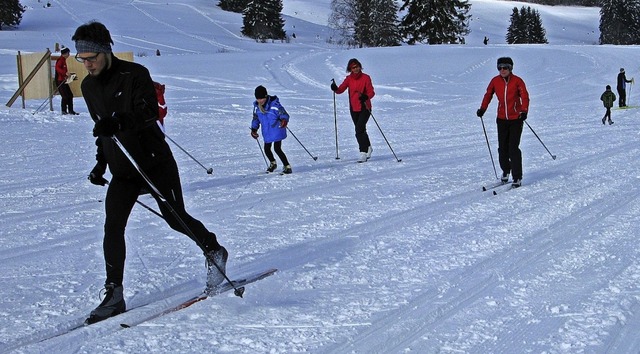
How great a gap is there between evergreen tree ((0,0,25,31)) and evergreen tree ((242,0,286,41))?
62.4ft

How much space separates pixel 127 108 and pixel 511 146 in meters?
6.04

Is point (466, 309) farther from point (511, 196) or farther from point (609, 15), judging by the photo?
point (609, 15)

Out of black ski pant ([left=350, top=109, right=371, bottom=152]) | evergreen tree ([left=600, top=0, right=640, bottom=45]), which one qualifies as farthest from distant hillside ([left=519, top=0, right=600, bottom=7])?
black ski pant ([left=350, top=109, right=371, bottom=152])

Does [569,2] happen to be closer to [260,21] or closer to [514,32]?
[514,32]

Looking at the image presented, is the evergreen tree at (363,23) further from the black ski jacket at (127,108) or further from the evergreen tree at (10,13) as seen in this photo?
the black ski jacket at (127,108)

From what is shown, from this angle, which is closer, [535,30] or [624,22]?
[624,22]

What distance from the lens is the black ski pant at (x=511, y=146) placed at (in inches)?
350

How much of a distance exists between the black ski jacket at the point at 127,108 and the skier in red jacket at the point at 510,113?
5.47m

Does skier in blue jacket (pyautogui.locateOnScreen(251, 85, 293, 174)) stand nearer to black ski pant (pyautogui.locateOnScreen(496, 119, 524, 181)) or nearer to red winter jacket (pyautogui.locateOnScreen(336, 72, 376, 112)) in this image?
red winter jacket (pyautogui.locateOnScreen(336, 72, 376, 112))

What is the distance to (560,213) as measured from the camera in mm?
7234

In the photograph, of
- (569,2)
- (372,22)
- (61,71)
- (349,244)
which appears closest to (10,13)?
(372,22)

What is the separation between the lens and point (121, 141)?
4.12m

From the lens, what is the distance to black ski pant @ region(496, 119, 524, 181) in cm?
889

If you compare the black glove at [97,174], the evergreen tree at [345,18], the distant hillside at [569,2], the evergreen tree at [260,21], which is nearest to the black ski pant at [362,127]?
the black glove at [97,174]
